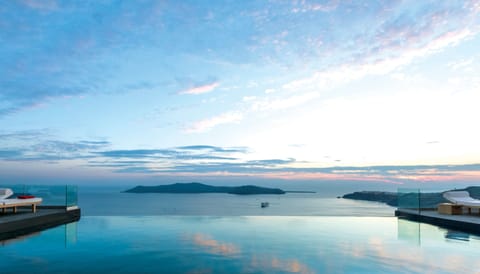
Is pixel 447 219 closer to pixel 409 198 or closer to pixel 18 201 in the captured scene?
pixel 409 198

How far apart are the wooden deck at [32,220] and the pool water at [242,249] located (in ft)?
1.73

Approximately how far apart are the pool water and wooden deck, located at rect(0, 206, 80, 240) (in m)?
0.53

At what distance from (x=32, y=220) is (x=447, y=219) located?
11.6 m

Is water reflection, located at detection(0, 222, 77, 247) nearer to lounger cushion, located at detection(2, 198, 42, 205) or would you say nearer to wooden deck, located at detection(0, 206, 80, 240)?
wooden deck, located at detection(0, 206, 80, 240)

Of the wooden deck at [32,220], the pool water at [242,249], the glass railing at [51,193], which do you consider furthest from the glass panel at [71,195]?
the pool water at [242,249]

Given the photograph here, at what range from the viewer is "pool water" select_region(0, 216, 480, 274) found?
5.85 meters

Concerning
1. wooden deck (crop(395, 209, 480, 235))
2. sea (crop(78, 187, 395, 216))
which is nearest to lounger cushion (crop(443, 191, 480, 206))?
wooden deck (crop(395, 209, 480, 235))

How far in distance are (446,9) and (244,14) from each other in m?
5.11

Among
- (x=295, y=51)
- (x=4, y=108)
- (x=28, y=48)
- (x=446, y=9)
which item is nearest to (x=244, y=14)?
(x=295, y=51)

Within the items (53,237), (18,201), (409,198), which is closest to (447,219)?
(409,198)

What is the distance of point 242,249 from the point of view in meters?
7.37

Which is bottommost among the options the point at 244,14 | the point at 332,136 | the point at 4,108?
the point at 332,136

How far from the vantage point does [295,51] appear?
37.5ft

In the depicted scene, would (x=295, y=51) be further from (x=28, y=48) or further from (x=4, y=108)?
(x=4, y=108)
